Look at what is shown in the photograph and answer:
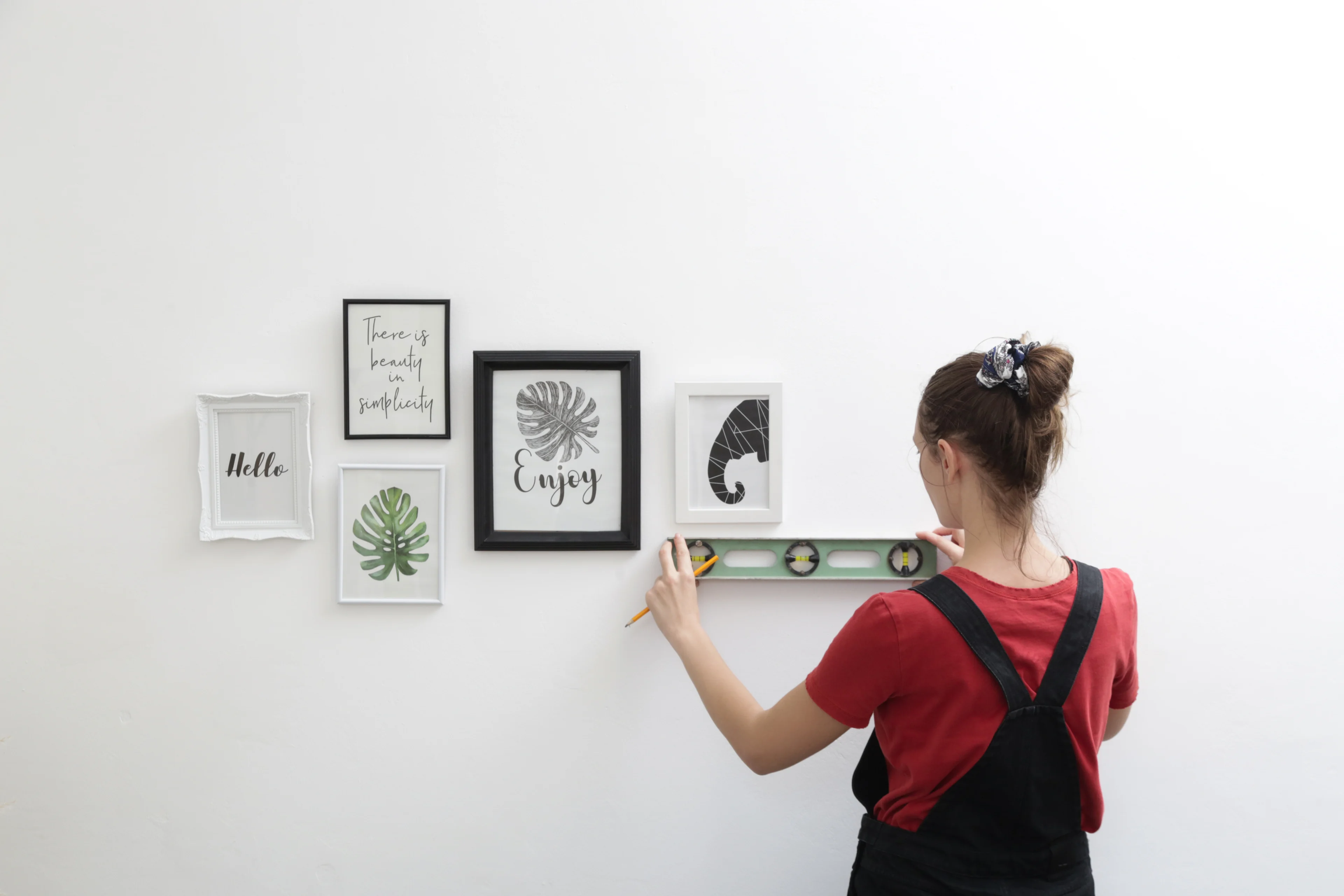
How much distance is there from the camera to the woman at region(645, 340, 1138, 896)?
74 centimetres

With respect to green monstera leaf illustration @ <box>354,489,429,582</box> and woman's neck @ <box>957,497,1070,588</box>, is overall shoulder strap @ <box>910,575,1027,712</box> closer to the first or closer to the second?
woman's neck @ <box>957,497,1070,588</box>

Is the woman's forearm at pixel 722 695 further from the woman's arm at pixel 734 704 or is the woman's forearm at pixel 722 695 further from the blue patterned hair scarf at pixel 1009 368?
the blue patterned hair scarf at pixel 1009 368

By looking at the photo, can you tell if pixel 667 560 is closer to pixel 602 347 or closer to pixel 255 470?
pixel 602 347

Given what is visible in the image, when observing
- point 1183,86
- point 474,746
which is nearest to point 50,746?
point 474,746

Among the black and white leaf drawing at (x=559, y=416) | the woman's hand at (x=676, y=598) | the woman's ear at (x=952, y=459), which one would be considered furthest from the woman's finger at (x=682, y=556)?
the woman's ear at (x=952, y=459)

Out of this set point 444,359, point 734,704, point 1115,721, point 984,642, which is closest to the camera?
point 984,642

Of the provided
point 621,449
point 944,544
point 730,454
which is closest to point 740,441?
point 730,454

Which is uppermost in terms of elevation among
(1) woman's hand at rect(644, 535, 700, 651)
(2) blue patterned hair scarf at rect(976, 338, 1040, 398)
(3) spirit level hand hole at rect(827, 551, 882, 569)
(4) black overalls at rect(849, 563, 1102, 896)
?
(2) blue patterned hair scarf at rect(976, 338, 1040, 398)

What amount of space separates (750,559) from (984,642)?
44 centimetres

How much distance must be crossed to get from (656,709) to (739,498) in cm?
36

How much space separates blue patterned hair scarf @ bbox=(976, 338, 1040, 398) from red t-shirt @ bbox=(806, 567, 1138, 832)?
0.68 ft

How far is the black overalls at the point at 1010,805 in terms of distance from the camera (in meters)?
0.74

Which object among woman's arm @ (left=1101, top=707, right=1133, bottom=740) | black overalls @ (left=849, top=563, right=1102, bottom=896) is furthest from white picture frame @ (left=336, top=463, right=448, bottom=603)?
woman's arm @ (left=1101, top=707, right=1133, bottom=740)

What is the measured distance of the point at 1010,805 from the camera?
29.9 inches
